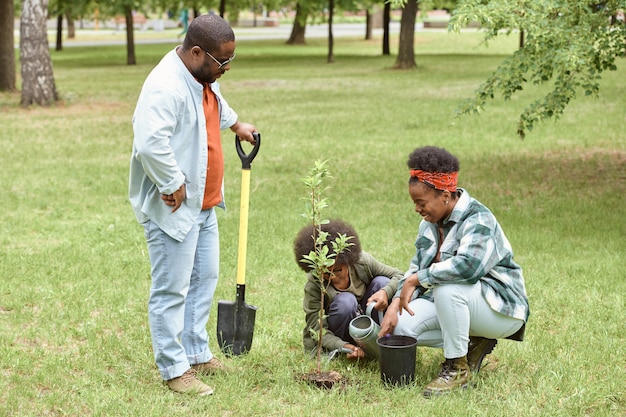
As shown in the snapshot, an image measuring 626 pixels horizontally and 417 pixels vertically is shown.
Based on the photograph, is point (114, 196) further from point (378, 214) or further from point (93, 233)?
point (378, 214)

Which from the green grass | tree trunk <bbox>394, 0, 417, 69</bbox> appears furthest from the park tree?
tree trunk <bbox>394, 0, 417, 69</bbox>

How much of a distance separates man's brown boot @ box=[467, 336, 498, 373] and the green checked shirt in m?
0.29

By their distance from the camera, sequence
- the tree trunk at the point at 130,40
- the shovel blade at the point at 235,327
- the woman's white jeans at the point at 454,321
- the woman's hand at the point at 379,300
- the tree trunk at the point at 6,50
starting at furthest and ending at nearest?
1. the tree trunk at the point at 130,40
2. the tree trunk at the point at 6,50
3. the shovel blade at the point at 235,327
4. the woman's hand at the point at 379,300
5. the woman's white jeans at the point at 454,321

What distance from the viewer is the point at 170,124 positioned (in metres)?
4.24

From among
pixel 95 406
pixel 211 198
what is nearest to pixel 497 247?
pixel 211 198

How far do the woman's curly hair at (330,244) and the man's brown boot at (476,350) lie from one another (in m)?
0.74

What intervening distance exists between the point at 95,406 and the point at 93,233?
402 cm

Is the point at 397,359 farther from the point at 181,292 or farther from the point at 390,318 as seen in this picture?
the point at 181,292

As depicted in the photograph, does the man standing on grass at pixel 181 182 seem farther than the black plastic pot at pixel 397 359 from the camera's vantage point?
No

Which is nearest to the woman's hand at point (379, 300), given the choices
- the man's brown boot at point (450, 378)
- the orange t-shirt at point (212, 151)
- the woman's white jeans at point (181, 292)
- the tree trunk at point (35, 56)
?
the man's brown boot at point (450, 378)

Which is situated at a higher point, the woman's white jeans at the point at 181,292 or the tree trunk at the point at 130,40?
the woman's white jeans at the point at 181,292

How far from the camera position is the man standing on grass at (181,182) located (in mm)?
4246

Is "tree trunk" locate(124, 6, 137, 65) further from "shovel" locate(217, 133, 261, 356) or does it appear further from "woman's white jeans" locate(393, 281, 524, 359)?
"woman's white jeans" locate(393, 281, 524, 359)

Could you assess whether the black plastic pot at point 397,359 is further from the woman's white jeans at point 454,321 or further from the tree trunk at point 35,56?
the tree trunk at point 35,56
